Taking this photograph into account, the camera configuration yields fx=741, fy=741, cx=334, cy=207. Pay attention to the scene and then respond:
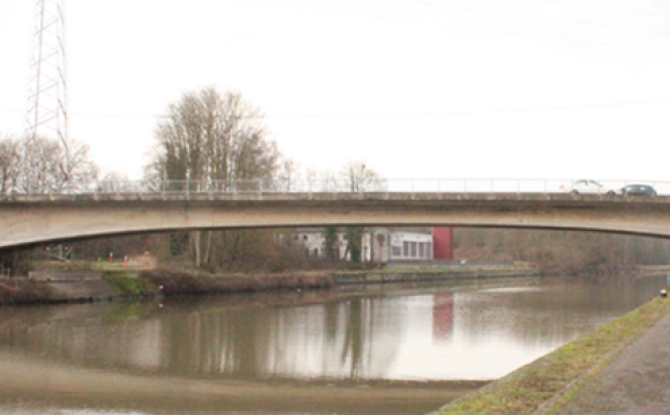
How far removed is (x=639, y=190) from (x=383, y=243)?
64609 mm

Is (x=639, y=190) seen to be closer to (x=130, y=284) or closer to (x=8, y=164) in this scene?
(x=130, y=284)

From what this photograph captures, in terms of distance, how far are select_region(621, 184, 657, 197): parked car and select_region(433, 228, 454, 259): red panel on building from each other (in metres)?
85.8

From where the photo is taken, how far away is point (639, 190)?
33750 millimetres

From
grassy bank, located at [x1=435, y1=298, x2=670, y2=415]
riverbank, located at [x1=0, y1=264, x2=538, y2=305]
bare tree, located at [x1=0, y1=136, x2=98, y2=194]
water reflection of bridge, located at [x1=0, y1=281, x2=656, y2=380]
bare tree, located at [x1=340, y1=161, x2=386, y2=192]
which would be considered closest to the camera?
grassy bank, located at [x1=435, y1=298, x2=670, y2=415]

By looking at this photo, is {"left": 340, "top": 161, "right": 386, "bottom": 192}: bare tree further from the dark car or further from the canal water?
the dark car

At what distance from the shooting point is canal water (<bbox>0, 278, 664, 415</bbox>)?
1959 centimetres

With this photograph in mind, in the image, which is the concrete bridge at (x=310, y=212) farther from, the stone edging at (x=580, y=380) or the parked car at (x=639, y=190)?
the stone edging at (x=580, y=380)

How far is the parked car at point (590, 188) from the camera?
34531 millimetres

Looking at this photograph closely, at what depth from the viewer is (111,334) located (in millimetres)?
32875

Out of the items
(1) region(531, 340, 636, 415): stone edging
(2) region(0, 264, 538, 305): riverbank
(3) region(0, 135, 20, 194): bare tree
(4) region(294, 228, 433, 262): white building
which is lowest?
(2) region(0, 264, 538, 305): riverbank

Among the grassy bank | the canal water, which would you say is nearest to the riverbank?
the canal water

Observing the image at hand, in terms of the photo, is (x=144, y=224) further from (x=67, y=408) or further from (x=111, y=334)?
(x=67, y=408)

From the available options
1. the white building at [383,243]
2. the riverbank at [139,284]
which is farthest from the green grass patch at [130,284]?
the white building at [383,243]

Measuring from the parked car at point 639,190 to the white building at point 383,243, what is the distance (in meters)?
51.5
